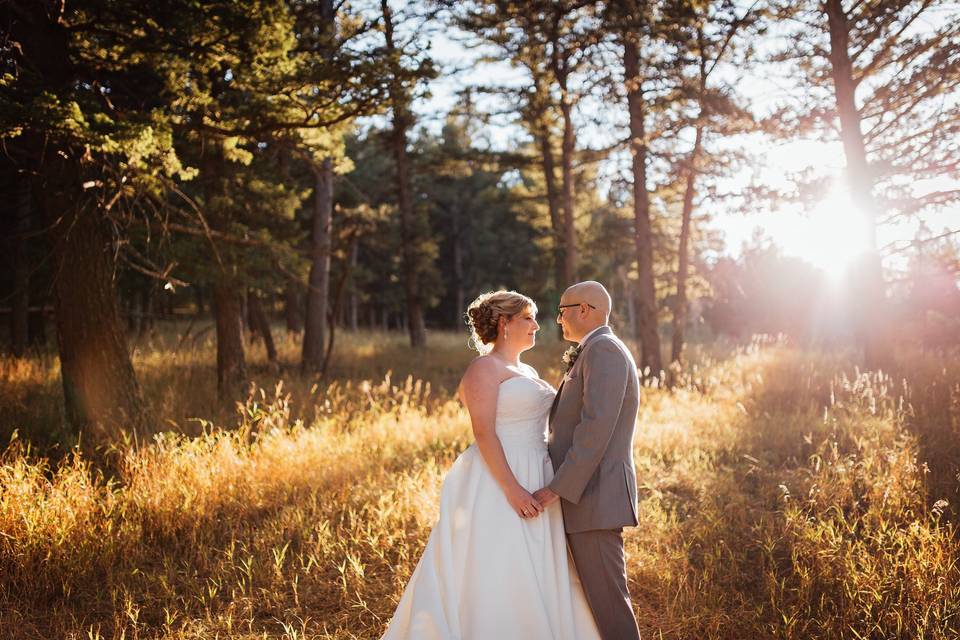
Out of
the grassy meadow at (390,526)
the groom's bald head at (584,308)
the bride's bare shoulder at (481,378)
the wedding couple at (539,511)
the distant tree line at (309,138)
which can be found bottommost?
the grassy meadow at (390,526)

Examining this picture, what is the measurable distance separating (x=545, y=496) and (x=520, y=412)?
0.48 m

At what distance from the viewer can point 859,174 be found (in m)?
9.66

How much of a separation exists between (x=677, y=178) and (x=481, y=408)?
12893 millimetres

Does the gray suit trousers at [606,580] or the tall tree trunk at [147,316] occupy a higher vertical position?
the tall tree trunk at [147,316]

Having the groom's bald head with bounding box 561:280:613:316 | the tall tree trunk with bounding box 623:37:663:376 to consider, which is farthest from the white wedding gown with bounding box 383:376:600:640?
the tall tree trunk with bounding box 623:37:663:376

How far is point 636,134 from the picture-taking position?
12.3 metres

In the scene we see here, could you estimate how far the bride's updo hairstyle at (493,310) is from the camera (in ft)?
11.6

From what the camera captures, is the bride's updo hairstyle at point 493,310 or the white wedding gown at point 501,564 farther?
the bride's updo hairstyle at point 493,310

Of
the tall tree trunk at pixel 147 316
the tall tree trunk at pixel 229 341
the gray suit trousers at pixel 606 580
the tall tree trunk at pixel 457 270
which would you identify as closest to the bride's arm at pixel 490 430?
the gray suit trousers at pixel 606 580

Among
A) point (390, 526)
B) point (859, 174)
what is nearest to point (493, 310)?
point (390, 526)

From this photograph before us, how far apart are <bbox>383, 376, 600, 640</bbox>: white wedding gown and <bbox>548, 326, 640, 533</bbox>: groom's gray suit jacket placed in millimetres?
201

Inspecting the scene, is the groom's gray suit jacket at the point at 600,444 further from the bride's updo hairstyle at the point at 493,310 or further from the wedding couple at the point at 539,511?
the bride's updo hairstyle at the point at 493,310

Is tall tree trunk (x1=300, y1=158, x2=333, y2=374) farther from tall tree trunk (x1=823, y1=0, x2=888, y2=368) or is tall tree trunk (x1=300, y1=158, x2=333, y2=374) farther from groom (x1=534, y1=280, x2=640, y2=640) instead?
groom (x1=534, y1=280, x2=640, y2=640)

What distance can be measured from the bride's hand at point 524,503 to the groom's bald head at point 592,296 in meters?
1.10
